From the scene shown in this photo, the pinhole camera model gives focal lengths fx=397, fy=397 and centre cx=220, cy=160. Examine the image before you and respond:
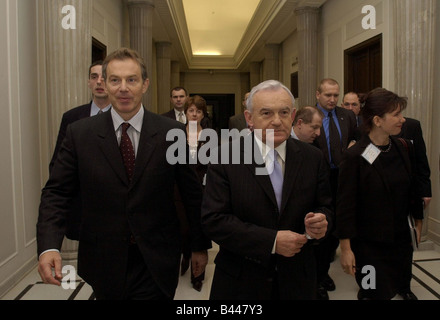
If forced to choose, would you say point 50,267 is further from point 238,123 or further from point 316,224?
point 238,123

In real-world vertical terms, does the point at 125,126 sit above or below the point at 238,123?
below

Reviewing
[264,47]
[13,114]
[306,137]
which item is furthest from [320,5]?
[13,114]

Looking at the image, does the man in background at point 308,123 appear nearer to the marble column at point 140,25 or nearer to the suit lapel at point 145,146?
the suit lapel at point 145,146

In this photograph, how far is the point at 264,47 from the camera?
1296 centimetres

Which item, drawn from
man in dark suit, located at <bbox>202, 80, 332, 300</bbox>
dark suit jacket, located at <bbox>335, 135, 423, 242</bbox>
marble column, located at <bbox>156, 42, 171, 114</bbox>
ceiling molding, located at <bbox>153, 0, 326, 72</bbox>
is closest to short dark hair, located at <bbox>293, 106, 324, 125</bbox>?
dark suit jacket, located at <bbox>335, 135, 423, 242</bbox>

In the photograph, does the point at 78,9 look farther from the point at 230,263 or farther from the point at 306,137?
the point at 230,263

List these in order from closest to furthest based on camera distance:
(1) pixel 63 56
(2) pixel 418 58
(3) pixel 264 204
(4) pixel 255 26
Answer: (3) pixel 264 204
(1) pixel 63 56
(2) pixel 418 58
(4) pixel 255 26

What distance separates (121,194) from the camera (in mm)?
1716

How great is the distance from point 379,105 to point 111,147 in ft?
5.64

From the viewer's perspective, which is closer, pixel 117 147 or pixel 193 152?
pixel 117 147

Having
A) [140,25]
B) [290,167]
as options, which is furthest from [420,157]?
[140,25]

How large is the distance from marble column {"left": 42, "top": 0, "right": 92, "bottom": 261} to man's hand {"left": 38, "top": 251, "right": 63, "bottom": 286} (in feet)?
9.18

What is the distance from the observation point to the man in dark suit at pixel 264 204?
161 cm

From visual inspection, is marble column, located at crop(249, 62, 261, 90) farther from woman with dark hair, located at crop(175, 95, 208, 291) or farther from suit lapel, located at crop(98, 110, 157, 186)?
suit lapel, located at crop(98, 110, 157, 186)
